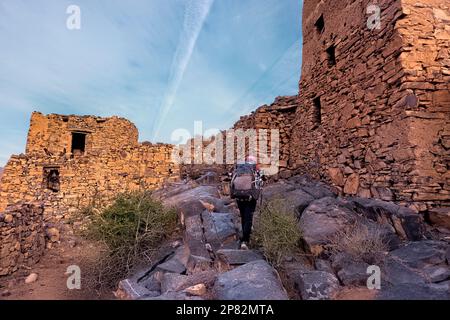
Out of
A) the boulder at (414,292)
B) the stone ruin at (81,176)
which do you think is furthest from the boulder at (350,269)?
the stone ruin at (81,176)

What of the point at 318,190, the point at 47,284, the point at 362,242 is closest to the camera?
the point at 362,242

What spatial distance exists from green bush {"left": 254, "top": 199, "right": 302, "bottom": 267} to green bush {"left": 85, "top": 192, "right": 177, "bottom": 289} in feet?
6.01

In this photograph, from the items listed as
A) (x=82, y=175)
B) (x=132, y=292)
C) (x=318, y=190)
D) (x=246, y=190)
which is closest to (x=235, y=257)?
(x=246, y=190)

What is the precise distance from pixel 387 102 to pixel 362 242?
104 inches

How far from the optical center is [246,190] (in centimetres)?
377

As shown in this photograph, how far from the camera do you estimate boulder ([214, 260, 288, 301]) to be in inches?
95.0

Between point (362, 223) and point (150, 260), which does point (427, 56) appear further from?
point (150, 260)

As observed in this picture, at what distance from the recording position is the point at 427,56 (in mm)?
4098

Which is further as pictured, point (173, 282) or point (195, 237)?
point (195, 237)

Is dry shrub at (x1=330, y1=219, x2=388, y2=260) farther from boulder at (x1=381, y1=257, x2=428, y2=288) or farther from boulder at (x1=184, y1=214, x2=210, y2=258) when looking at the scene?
boulder at (x1=184, y1=214, x2=210, y2=258)

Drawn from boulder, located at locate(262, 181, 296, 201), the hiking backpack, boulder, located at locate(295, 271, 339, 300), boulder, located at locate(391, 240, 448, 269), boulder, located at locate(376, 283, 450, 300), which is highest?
the hiking backpack

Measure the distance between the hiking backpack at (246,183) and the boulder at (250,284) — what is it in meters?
1.08

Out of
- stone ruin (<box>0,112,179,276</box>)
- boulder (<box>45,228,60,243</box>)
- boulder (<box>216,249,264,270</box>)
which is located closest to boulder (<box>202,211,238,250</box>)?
boulder (<box>216,249,264,270</box>)

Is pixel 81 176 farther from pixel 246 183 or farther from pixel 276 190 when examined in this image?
pixel 246 183
